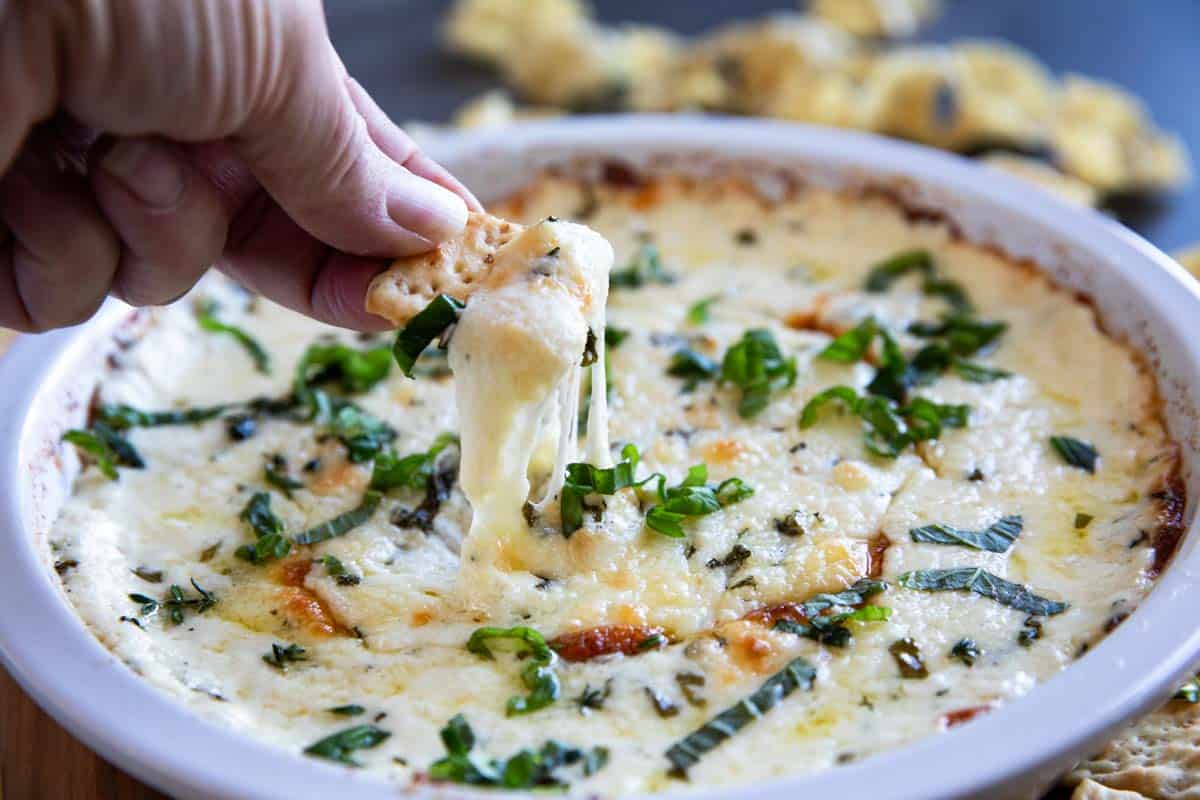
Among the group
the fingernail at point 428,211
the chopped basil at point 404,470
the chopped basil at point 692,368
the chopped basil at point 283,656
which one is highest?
the fingernail at point 428,211

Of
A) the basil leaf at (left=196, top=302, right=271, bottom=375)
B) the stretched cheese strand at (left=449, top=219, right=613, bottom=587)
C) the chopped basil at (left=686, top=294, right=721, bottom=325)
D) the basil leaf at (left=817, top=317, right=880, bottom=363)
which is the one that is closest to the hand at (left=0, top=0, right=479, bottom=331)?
the stretched cheese strand at (left=449, top=219, right=613, bottom=587)

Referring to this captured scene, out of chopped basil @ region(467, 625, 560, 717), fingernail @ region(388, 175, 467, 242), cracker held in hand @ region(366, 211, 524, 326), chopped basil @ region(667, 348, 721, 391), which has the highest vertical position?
fingernail @ region(388, 175, 467, 242)

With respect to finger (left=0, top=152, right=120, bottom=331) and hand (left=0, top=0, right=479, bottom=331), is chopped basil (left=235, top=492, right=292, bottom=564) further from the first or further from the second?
finger (left=0, top=152, right=120, bottom=331)

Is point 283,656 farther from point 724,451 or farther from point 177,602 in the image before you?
point 724,451

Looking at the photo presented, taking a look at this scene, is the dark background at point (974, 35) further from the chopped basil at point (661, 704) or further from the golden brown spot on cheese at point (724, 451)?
the chopped basil at point (661, 704)

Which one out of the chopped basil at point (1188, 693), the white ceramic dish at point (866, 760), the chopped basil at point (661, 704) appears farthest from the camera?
the chopped basil at point (1188, 693)

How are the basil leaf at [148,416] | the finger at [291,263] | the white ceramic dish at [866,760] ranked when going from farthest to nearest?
1. the basil leaf at [148,416]
2. the finger at [291,263]
3. the white ceramic dish at [866,760]

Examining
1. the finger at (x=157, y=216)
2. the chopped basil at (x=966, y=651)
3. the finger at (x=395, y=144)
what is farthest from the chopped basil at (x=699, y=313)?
the finger at (x=157, y=216)

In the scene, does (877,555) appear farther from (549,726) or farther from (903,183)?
(903,183)

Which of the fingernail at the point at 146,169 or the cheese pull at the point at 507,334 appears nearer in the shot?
the fingernail at the point at 146,169
